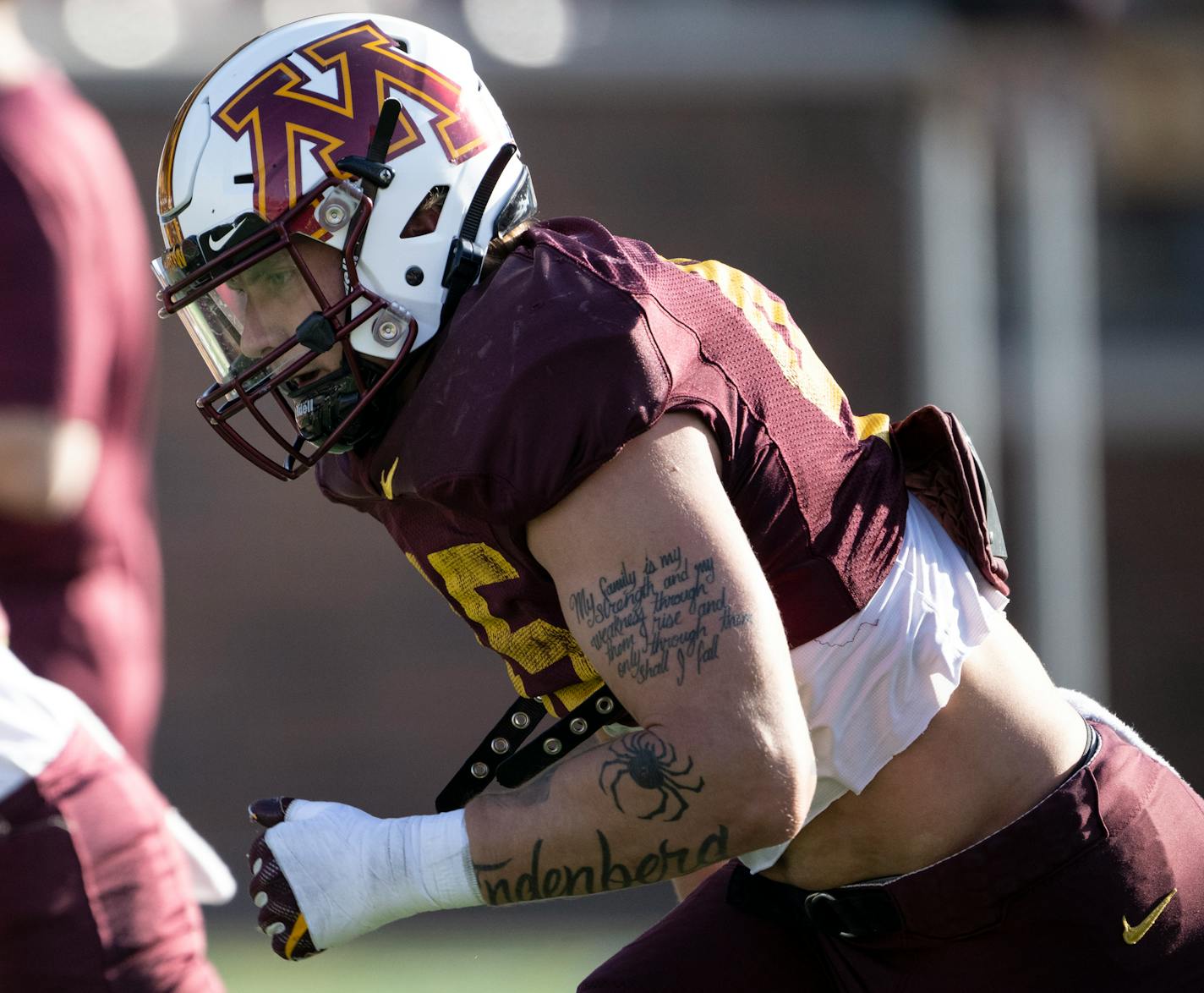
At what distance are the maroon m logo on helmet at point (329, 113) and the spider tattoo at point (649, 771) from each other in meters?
0.85

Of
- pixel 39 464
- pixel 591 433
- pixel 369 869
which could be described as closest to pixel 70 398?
pixel 39 464

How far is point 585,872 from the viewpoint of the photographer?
2.11 m

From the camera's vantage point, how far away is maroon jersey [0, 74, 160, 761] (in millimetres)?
3410

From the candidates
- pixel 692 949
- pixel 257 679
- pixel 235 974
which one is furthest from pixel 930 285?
pixel 692 949

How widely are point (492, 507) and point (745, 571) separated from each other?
299 millimetres

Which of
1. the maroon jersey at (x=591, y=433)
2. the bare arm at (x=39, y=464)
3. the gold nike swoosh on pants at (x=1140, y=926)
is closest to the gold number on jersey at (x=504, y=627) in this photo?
the maroon jersey at (x=591, y=433)

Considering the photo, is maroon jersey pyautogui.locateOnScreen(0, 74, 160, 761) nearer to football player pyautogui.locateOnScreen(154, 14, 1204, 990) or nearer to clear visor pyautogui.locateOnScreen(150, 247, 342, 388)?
football player pyautogui.locateOnScreen(154, 14, 1204, 990)

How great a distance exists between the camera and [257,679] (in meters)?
8.36

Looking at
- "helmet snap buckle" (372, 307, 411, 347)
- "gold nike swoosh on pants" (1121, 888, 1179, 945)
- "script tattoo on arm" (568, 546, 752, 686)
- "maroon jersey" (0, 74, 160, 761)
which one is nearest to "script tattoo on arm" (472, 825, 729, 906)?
"script tattoo on arm" (568, 546, 752, 686)

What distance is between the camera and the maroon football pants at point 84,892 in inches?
96.4

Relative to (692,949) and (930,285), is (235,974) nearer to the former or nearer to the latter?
(692,949)

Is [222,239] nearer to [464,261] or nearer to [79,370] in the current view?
[464,261]

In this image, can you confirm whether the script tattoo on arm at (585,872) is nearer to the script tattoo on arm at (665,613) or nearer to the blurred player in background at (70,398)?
the script tattoo on arm at (665,613)

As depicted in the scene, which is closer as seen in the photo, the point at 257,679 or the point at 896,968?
the point at 896,968
